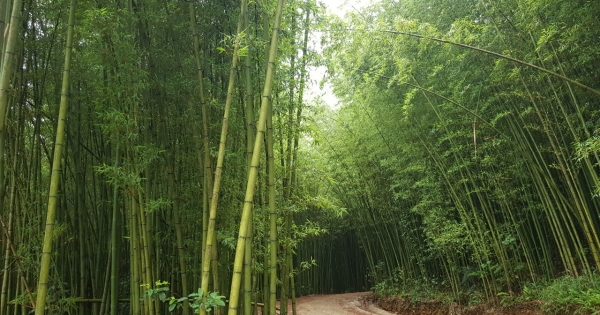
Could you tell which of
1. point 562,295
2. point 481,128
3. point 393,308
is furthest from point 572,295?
point 393,308

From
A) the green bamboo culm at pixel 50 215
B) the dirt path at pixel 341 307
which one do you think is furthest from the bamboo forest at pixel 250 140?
the dirt path at pixel 341 307

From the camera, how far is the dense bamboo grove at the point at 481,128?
151 inches

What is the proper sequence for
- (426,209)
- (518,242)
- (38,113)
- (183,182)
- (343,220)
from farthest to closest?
(343,220)
(426,209)
(518,242)
(183,182)
(38,113)

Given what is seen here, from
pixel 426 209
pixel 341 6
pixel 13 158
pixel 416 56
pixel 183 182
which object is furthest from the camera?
pixel 426 209

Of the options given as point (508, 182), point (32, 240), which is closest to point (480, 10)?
point (508, 182)

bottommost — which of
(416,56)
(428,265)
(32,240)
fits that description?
(428,265)

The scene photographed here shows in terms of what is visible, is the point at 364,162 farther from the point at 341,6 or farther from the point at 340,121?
the point at 341,6

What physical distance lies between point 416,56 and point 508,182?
209 cm

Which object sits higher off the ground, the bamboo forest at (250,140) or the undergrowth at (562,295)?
the bamboo forest at (250,140)

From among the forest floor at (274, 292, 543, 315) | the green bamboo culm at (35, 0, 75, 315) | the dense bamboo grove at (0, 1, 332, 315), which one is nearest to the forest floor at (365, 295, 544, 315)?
the forest floor at (274, 292, 543, 315)

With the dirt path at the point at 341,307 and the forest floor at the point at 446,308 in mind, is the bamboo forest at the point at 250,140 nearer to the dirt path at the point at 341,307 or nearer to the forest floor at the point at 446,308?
the forest floor at the point at 446,308

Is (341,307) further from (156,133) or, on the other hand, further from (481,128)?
(156,133)

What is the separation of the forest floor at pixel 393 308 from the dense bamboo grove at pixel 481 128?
30 centimetres

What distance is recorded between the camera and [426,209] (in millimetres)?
6035
